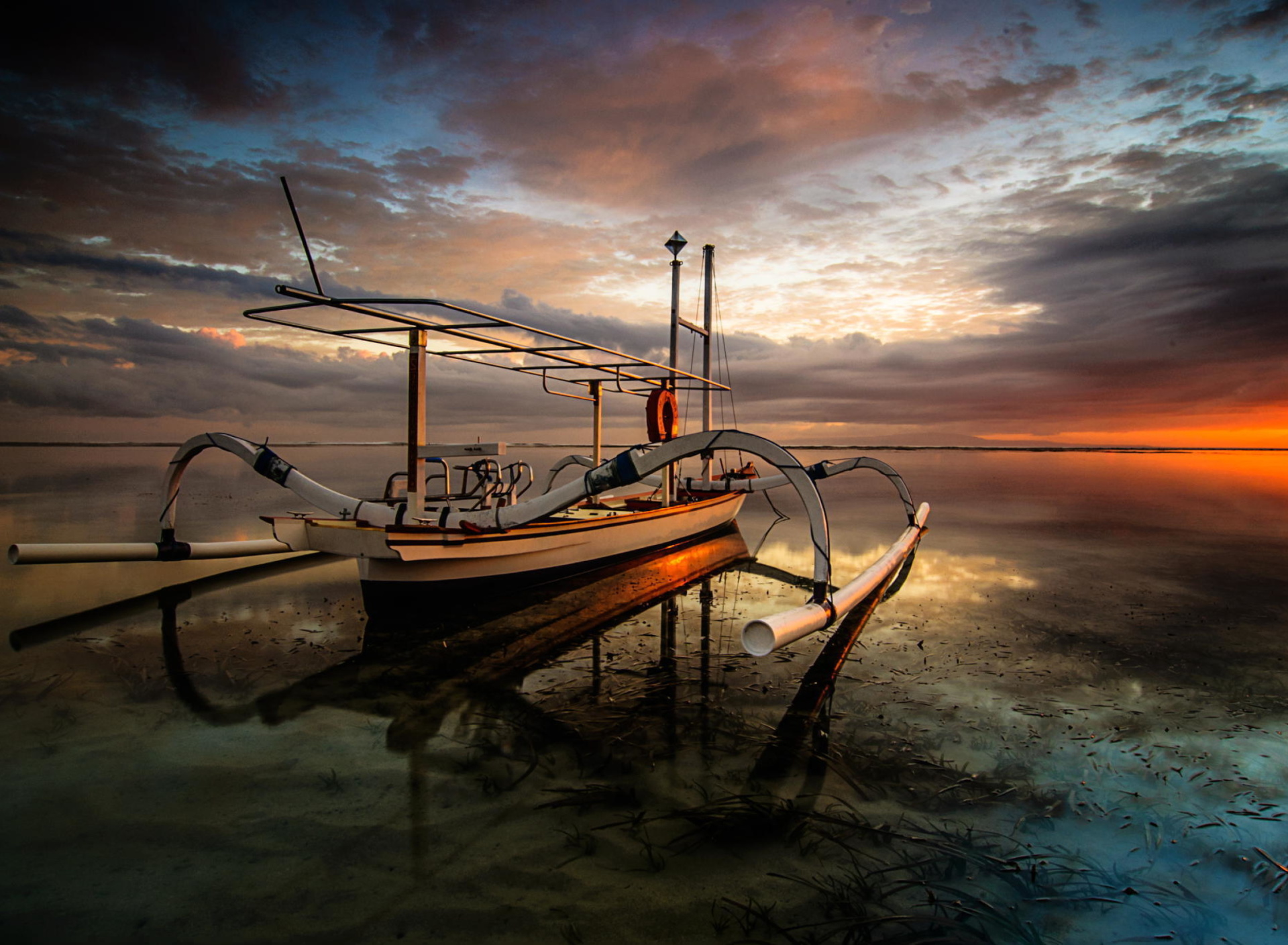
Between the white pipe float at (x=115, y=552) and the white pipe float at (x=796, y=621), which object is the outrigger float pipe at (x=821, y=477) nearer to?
the white pipe float at (x=796, y=621)

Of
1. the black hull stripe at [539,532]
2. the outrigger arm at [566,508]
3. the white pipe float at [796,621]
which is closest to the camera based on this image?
the white pipe float at [796,621]

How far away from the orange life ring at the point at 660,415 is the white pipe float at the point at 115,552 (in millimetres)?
6875

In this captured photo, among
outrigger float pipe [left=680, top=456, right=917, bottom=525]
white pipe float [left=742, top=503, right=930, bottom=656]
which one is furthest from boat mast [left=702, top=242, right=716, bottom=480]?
white pipe float [left=742, top=503, right=930, bottom=656]

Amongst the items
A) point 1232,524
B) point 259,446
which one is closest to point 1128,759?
point 259,446

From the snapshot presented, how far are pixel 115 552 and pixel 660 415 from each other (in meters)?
9.71

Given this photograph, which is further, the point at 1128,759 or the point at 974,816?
the point at 1128,759

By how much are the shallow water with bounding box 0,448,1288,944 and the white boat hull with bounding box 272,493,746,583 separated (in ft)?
2.17

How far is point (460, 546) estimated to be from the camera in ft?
26.4

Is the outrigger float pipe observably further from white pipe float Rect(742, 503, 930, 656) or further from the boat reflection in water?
white pipe float Rect(742, 503, 930, 656)

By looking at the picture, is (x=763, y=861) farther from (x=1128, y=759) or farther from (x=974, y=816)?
(x=1128, y=759)

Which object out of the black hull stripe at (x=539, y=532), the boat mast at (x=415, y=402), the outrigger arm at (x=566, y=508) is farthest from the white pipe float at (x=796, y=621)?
the boat mast at (x=415, y=402)

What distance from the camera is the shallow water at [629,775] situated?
9.65 feet

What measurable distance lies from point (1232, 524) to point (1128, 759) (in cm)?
2110

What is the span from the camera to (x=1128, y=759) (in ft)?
14.9
